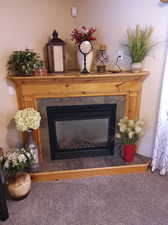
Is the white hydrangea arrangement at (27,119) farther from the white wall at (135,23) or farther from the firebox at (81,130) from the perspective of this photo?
the white wall at (135,23)

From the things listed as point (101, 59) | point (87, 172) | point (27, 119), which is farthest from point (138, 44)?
point (87, 172)

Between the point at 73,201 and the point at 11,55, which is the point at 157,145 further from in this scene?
the point at 11,55

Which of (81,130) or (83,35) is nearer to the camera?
(83,35)

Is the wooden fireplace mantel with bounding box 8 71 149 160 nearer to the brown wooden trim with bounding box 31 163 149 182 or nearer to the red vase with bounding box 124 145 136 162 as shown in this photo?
the red vase with bounding box 124 145 136 162

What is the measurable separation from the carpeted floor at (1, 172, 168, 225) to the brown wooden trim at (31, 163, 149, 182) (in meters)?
0.06

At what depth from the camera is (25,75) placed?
1950mm

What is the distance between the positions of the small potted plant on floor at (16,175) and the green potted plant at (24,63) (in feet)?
3.03

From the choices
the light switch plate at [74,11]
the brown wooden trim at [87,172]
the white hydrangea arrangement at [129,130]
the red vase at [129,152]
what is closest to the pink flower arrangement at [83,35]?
the light switch plate at [74,11]

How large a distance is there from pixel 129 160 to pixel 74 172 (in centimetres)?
74

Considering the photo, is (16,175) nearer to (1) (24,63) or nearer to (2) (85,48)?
(1) (24,63)

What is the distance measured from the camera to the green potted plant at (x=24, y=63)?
188 cm

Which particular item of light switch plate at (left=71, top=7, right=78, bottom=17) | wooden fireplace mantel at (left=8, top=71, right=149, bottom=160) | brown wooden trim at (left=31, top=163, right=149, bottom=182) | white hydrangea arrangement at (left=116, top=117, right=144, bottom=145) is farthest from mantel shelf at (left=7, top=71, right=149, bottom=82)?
brown wooden trim at (left=31, top=163, right=149, bottom=182)

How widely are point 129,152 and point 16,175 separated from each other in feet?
4.56

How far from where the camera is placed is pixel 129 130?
2.14 metres
